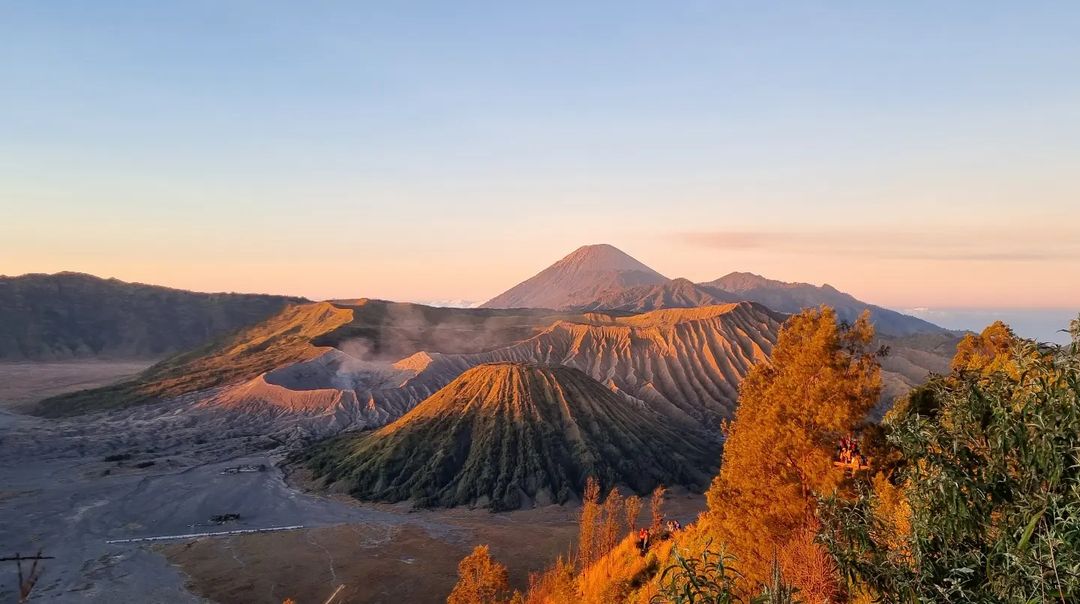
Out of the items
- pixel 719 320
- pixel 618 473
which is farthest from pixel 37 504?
pixel 719 320

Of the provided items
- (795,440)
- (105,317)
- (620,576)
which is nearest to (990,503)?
(795,440)

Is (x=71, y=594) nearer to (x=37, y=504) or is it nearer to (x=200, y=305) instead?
(x=37, y=504)

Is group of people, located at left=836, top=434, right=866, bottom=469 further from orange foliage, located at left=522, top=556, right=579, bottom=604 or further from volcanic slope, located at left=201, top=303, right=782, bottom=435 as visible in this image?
volcanic slope, located at left=201, top=303, right=782, bottom=435

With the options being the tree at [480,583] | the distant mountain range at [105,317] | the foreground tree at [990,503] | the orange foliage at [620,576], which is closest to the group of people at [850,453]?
the foreground tree at [990,503]

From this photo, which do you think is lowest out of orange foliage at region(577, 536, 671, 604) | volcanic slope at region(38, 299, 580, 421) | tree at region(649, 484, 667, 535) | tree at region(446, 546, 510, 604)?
tree at region(649, 484, 667, 535)

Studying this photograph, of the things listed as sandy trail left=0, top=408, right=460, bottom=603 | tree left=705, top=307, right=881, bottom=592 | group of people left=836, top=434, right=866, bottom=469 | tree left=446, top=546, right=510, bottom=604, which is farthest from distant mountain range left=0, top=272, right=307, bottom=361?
group of people left=836, top=434, right=866, bottom=469
